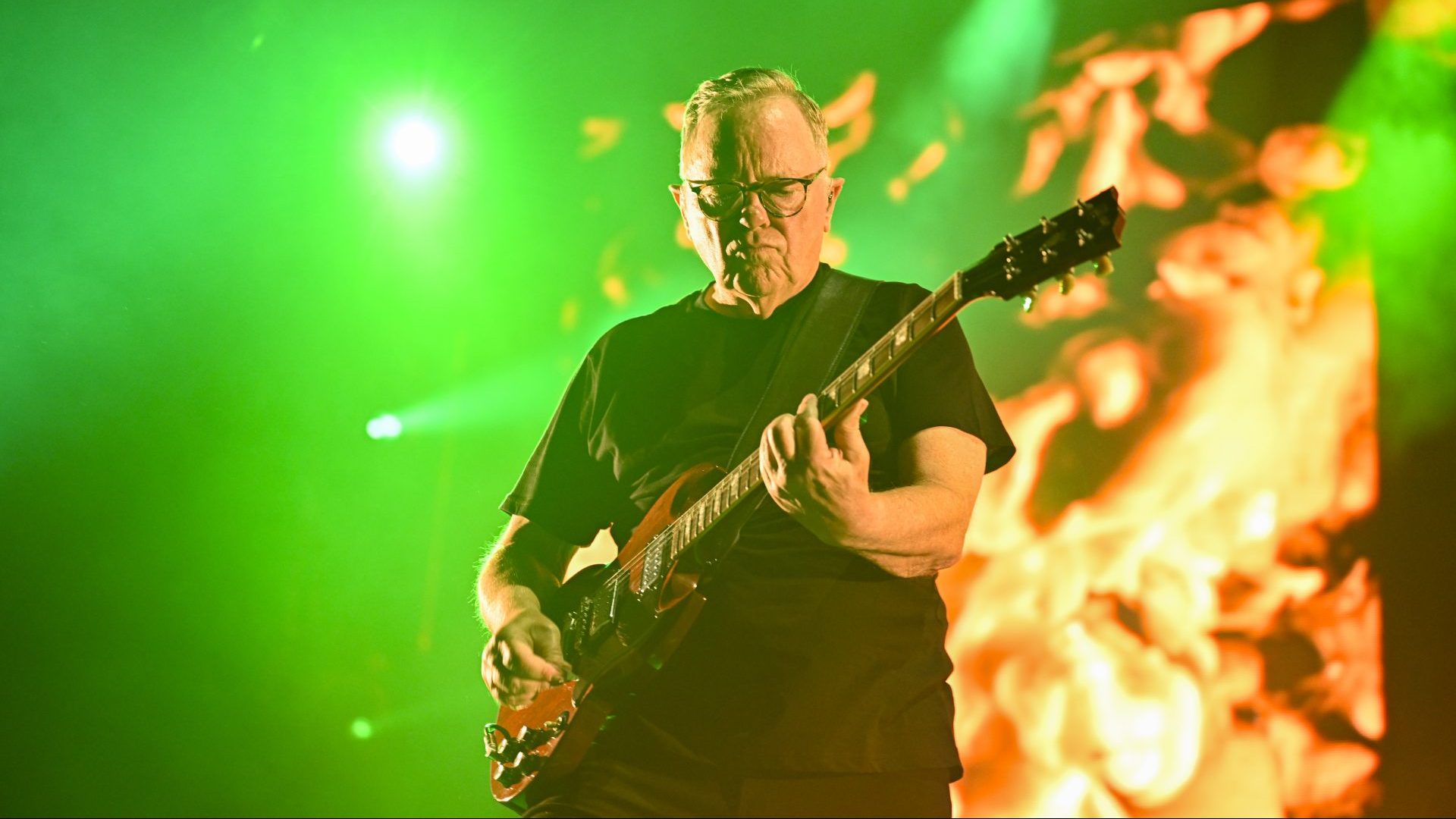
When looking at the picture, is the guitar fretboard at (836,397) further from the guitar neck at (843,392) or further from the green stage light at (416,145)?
the green stage light at (416,145)

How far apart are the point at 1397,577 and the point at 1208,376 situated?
0.70 meters

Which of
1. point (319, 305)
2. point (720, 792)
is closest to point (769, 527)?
point (720, 792)

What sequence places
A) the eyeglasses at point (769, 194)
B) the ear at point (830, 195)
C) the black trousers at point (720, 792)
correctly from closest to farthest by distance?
the black trousers at point (720, 792), the eyeglasses at point (769, 194), the ear at point (830, 195)

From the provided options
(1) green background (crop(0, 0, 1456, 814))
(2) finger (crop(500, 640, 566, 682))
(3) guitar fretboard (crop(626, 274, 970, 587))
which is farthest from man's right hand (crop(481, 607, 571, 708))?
(1) green background (crop(0, 0, 1456, 814))

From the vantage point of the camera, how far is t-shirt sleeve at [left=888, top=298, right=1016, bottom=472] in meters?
1.77

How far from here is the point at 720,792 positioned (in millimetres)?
1718

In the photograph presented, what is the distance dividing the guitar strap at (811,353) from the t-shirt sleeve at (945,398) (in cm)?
12

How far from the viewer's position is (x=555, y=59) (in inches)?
141

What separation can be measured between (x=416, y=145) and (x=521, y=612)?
2096 mm

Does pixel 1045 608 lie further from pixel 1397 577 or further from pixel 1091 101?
pixel 1091 101

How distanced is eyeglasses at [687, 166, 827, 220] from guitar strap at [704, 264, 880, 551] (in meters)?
0.17

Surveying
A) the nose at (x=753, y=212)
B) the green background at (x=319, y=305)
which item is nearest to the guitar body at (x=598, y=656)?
the nose at (x=753, y=212)

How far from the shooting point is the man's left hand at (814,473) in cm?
157

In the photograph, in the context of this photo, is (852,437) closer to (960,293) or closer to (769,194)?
(960,293)
